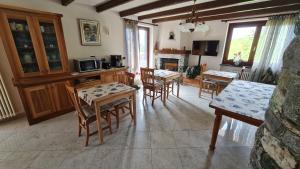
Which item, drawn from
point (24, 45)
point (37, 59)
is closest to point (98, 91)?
point (37, 59)

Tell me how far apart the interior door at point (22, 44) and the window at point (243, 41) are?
212 inches

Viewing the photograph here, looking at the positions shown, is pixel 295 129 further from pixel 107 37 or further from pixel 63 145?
pixel 107 37

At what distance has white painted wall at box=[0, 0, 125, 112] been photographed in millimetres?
2371

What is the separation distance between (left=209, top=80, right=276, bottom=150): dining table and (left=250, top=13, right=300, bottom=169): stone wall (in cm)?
74

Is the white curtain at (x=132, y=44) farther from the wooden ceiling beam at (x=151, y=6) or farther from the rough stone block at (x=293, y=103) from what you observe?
the rough stone block at (x=293, y=103)

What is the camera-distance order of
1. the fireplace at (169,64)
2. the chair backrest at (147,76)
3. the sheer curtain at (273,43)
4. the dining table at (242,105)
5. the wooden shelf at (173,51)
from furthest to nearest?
the fireplace at (169,64) → the wooden shelf at (173,51) → the sheer curtain at (273,43) → the chair backrest at (147,76) → the dining table at (242,105)

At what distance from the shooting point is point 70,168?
5.17 ft

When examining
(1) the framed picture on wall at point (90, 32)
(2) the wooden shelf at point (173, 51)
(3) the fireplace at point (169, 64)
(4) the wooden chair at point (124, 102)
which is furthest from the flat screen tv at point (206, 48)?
(1) the framed picture on wall at point (90, 32)

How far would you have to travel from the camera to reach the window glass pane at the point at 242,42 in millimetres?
4188

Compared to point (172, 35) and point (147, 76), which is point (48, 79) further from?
point (172, 35)

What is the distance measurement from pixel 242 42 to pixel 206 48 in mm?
1122

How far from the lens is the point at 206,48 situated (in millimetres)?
4906

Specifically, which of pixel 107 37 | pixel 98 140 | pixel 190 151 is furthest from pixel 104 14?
pixel 190 151

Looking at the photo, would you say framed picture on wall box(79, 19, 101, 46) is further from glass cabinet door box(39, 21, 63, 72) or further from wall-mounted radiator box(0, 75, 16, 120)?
wall-mounted radiator box(0, 75, 16, 120)
